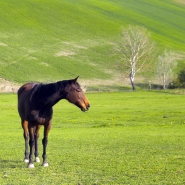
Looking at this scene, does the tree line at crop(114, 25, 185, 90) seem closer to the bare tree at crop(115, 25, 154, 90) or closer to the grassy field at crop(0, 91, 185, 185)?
the bare tree at crop(115, 25, 154, 90)

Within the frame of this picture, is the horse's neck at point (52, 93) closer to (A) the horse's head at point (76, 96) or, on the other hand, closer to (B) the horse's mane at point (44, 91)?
(B) the horse's mane at point (44, 91)

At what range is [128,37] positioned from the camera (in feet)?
324

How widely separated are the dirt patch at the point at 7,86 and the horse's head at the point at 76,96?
62618mm

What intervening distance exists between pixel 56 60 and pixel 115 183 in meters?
91.3

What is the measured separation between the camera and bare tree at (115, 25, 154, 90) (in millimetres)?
98750

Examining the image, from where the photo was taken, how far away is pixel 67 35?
115625 millimetres

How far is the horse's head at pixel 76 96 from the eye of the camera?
13812 mm

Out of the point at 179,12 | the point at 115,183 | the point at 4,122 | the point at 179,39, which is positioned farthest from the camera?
the point at 179,12

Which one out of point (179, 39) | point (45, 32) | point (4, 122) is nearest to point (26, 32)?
point (45, 32)

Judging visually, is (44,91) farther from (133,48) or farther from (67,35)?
(67,35)

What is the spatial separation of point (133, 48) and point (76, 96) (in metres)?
86.6

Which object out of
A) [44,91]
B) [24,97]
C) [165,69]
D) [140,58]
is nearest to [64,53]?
[140,58]

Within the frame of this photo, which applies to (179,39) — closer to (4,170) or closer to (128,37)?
(128,37)

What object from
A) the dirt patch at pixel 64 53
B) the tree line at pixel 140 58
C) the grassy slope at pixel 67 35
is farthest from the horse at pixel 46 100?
the dirt patch at pixel 64 53
